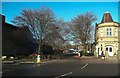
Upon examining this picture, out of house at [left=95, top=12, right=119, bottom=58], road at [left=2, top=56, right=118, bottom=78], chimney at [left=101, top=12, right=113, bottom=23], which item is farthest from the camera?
chimney at [left=101, top=12, right=113, bottom=23]

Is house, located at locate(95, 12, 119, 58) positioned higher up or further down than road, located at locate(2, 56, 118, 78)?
higher up

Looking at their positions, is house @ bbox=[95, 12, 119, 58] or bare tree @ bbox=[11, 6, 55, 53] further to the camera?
house @ bbox=[95, 12, 119, 58]

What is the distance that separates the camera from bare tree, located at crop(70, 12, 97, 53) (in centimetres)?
3309

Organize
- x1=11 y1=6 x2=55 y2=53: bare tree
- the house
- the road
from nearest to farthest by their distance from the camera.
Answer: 1. the road
2. x1=11 y1=6 x2=55 y2=53: bare tree
3. the house

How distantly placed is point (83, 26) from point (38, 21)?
13.3 metres

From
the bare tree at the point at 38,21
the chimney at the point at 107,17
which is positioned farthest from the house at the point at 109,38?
the bare tree at the point at 38,21

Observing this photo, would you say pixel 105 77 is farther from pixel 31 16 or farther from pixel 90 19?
pixel 90 19

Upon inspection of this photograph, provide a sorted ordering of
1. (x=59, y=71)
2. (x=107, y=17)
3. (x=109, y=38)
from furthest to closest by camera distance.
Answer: (x=107, y=17)
(x=109, y=38)
(x=59, y=71)

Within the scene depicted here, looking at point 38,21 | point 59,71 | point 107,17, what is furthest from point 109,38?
point 59,71

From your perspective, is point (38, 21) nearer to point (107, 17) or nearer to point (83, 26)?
point (83, 26)

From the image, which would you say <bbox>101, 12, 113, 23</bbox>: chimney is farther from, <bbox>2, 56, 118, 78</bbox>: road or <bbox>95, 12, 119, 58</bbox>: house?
<bbox>2, 56, 118, 78</bbox>: road

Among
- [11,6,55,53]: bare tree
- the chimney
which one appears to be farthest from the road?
the chimney

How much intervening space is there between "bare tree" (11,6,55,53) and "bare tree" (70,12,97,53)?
9775mm

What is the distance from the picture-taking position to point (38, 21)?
2466 centimetres
